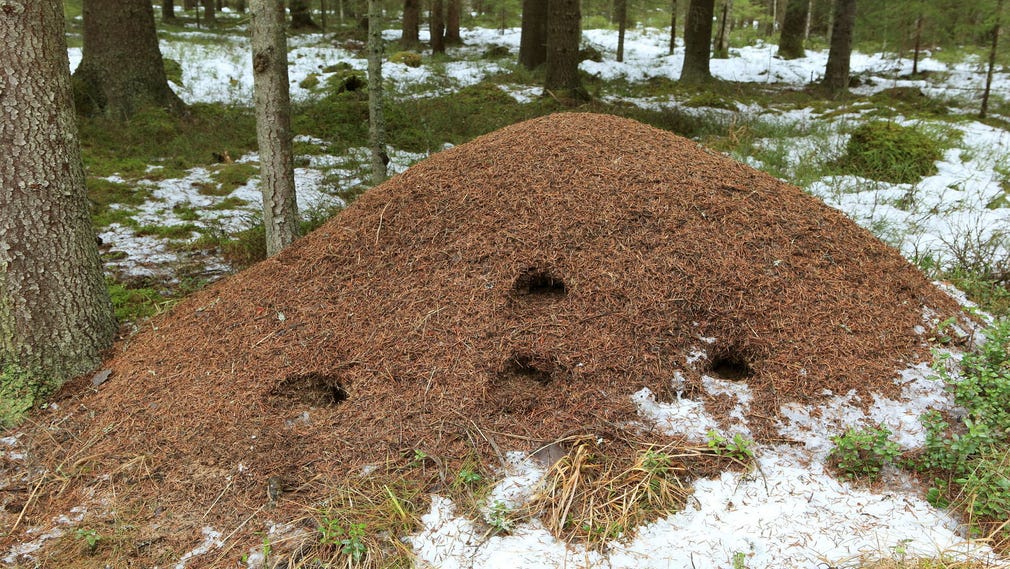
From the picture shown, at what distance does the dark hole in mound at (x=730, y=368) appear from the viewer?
124 inches

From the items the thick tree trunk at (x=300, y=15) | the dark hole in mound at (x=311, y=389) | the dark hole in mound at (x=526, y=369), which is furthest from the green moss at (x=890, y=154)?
the thick tree trunk at (x=300, y=15)

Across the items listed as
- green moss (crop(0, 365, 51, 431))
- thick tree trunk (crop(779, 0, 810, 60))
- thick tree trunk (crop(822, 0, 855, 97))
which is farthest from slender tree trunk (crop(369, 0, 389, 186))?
thick tree trunk (crop(779, 0, 810, 60))

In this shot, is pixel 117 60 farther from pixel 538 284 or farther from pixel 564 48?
pixel 538 284

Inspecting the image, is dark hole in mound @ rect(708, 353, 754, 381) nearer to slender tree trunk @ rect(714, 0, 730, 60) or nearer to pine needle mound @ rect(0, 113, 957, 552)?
pine needle mound @ rect(0, 113, 957, 552)

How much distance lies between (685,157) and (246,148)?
6.54m

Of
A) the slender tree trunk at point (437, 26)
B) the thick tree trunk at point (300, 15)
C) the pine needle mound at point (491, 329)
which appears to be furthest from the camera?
the thick tree trunk at point (300, 15)

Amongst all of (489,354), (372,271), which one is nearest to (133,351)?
(372,271)

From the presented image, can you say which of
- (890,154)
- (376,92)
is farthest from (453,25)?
(890,154)

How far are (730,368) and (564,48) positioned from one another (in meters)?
7.73

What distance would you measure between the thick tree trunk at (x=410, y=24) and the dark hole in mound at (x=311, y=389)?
1406 centimetres

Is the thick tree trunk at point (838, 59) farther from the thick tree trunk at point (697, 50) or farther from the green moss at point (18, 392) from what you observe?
the green moss at point (18, 392)

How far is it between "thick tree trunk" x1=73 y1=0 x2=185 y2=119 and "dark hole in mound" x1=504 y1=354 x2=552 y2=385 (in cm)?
796

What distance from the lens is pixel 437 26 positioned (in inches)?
583

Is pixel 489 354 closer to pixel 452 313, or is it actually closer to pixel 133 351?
pixel 452 313
